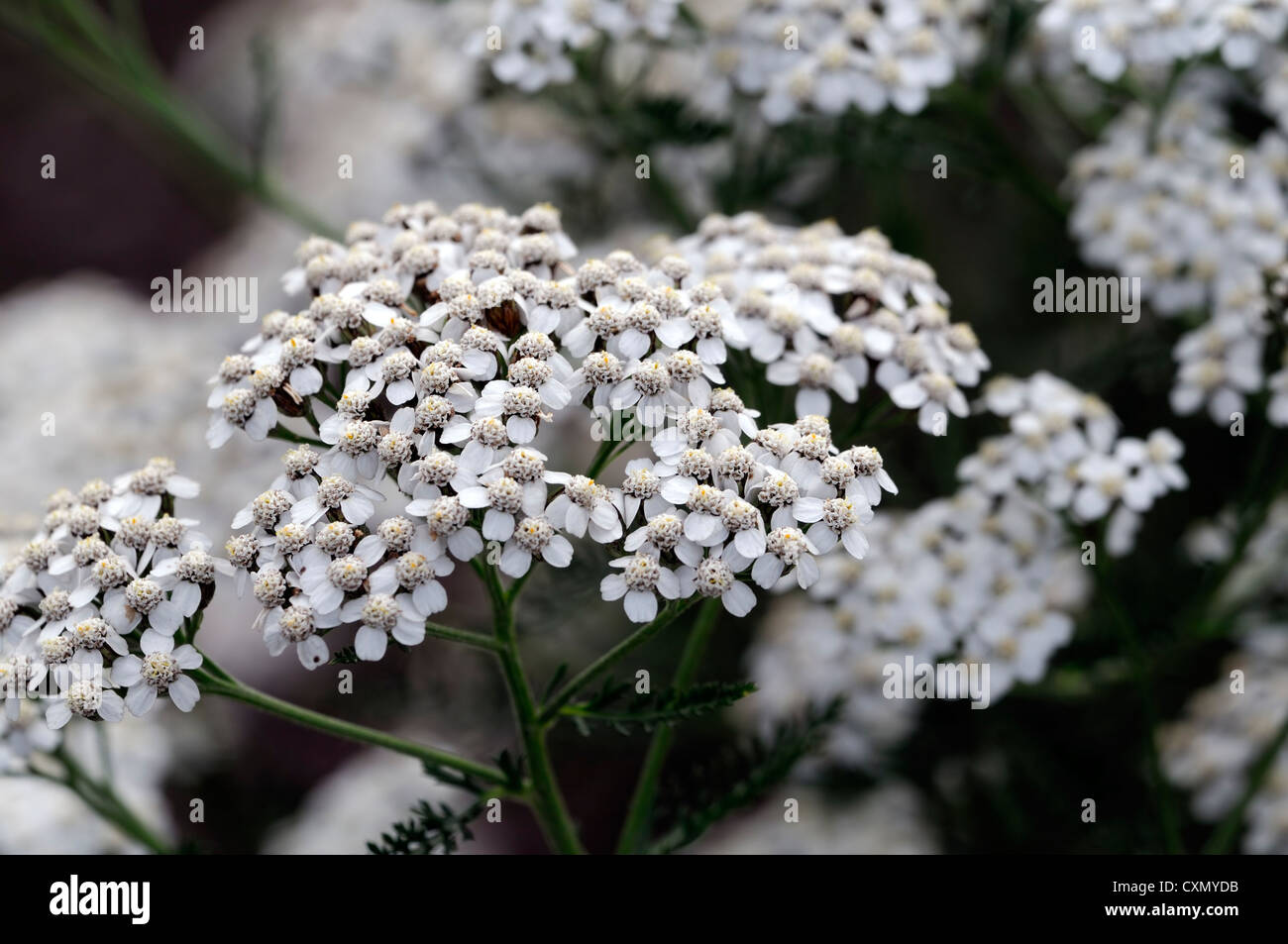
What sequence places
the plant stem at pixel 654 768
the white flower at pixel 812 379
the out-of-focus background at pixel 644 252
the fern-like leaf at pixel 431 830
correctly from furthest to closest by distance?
the out-of-focus background at pixel 644 252 → the plant stem at pixel 654 768 → the white flower at pixel 812 379 → the fern-like leaf at pixel 431 830

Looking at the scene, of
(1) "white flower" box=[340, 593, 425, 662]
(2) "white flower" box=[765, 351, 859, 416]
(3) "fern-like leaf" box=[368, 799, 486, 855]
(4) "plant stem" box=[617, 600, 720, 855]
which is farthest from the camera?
(4) "plant stem" box=[617, 600, 720, 855]

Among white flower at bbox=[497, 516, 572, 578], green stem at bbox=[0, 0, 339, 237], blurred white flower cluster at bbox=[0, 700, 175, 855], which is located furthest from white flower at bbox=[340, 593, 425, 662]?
green stem at bbox=[0, 0, 339, 237]

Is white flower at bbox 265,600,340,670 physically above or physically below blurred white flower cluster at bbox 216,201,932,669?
below

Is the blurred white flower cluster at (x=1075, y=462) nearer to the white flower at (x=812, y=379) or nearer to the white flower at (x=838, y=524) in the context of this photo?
the white flower at (x=812, y=379)

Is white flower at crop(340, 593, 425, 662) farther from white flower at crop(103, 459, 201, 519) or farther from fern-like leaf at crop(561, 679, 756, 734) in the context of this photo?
white flower at crop(103, 459, 201, 519)

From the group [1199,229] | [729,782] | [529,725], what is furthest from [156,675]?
[1199,229]

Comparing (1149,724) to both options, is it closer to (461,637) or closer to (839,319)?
(839,319)

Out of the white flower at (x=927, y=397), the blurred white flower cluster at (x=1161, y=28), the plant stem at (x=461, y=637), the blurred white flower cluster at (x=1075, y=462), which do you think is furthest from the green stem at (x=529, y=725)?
the blurred white flower cluster at (x=1161, y=28)
